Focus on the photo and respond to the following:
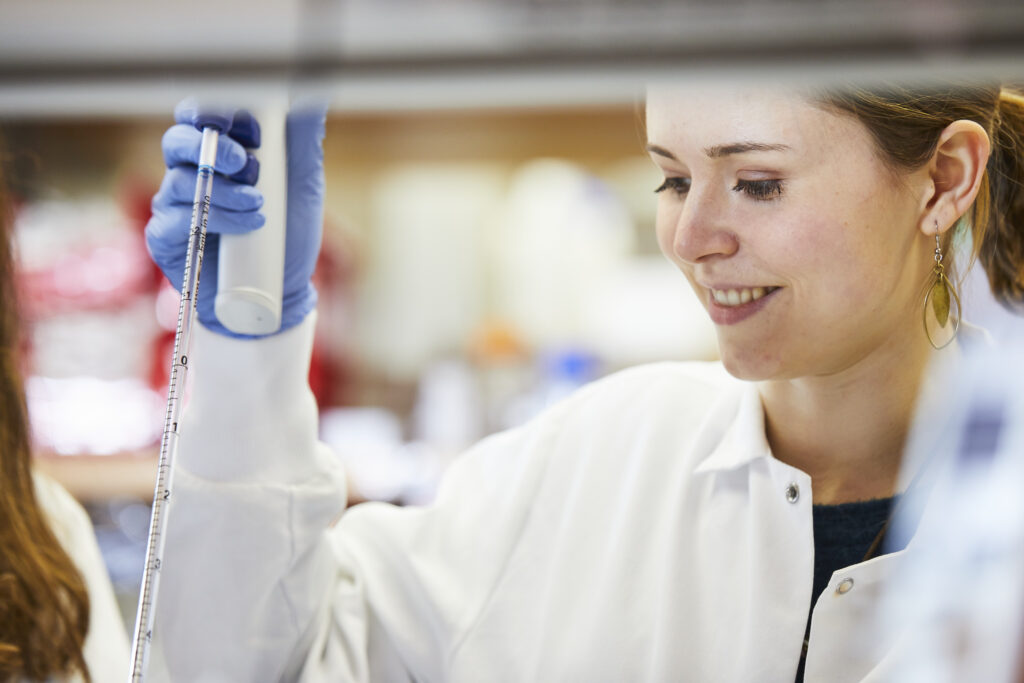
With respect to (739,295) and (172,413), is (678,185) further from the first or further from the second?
(172,413)

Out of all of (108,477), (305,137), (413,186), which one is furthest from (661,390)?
(108,477)

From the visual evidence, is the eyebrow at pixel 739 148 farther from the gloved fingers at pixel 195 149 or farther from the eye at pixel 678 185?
the gloved fingers at pixel 195 149

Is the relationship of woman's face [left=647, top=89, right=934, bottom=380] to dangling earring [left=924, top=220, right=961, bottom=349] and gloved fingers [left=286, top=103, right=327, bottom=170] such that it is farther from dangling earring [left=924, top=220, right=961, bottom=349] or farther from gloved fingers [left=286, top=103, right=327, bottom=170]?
gloved fingers [left=286, top=103, right=327, bottom=170]

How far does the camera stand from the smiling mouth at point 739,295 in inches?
22.2

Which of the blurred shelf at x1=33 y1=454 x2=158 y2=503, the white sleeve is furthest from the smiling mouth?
the blurred shelf at x1=33 y1=454 x2=158 y2=503

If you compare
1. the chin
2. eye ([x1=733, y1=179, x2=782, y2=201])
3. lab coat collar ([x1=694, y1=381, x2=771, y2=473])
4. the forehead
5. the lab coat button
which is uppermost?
the forehead

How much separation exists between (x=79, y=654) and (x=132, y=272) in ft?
4.08

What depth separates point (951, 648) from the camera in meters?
0.53

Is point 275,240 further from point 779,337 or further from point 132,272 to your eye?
point 132,272

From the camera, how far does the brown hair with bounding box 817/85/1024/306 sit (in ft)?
1.66

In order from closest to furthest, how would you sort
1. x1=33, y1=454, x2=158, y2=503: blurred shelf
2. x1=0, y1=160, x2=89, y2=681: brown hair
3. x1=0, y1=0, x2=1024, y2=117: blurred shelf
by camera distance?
x1=0, y1=0, x2=1024, y2=117: blurred shelf
x1=0, y1=160, x2=89, y2=681: brown hair
x1=33, y1=454, x2=158, y2=503: blurred shelf

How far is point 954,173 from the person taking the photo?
54cm

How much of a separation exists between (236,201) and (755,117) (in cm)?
35

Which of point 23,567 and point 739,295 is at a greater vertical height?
point 739,295
